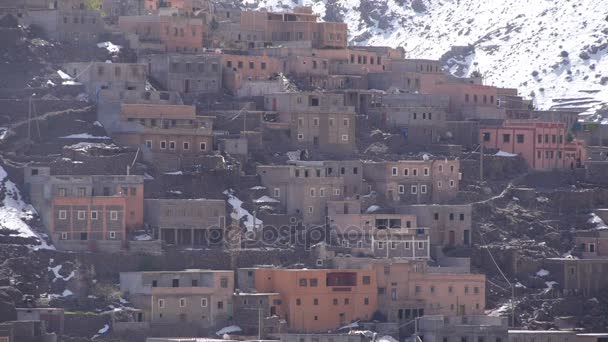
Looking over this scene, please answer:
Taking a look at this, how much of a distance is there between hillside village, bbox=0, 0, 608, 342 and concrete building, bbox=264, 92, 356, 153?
85 mm

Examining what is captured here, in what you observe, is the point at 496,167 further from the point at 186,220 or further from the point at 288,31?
the point at 186,220

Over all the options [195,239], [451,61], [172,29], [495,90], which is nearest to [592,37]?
[451,61]

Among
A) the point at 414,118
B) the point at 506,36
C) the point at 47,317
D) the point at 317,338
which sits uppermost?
the point at 506,36

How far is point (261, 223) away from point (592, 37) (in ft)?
149

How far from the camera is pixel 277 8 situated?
180750mm

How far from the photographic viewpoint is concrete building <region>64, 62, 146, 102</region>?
466ft

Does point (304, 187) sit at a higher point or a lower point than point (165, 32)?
lower

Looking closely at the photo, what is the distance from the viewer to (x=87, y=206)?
133250 millimetres

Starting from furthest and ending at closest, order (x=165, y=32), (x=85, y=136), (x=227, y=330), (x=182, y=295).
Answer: (x=165, y=32), (x=85, y=136), (x=182, y=295), (x=227, y=330)

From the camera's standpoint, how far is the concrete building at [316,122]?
144000 mm

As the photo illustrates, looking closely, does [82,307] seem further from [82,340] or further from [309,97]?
[309,97]

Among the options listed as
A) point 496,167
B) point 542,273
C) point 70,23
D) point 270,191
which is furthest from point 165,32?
point 542,273

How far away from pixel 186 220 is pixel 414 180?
12.1 metres

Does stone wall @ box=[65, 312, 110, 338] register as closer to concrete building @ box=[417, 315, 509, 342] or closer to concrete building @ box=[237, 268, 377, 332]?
concrete building @ box=[237, 268, 377, 332]
